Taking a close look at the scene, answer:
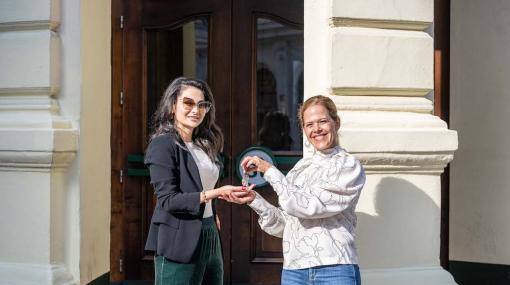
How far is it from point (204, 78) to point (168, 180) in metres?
2.07

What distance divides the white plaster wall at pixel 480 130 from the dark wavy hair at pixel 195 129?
2492 millimetres

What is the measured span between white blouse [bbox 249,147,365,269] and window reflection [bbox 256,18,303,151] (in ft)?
6.48

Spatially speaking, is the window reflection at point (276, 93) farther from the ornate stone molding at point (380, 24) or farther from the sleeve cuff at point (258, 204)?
the sleeve cuff at point (258, 204)

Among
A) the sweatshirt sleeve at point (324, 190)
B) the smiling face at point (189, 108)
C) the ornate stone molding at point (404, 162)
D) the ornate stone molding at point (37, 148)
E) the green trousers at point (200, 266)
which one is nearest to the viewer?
the sweatshirt sleeve at point (324, 190)

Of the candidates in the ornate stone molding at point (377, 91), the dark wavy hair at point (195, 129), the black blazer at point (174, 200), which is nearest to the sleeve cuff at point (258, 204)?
the black blazer at point (174, 200)

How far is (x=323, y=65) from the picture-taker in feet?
13.8

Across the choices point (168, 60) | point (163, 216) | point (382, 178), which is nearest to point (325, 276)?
point (163, 216)

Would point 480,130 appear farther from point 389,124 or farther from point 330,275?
point 330,275

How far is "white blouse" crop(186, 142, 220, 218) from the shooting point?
3.38m

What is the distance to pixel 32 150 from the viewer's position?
14.3 ft

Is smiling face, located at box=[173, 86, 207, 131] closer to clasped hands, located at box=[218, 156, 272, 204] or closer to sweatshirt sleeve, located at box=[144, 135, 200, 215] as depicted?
sweatshirt sleeve, located at box=[144, 135, 200, 215]

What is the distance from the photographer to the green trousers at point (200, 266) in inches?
128

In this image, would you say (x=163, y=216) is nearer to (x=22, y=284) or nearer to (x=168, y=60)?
(x=22, y=284)

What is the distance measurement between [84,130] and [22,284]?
110 cm
